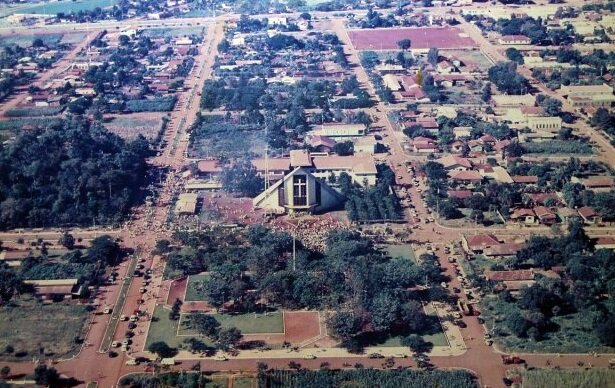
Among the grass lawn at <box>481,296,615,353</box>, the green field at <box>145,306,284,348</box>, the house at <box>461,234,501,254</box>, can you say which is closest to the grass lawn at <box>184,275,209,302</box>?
the green field at <box>145,306,284,348</box>

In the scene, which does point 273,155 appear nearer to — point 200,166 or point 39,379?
point 200,166

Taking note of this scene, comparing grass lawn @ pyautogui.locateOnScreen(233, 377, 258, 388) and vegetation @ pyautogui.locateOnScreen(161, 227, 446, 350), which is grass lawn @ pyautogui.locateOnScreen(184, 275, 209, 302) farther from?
grass lawn @ pyautogui.locateOnScreen(233, 377, 258, 388)

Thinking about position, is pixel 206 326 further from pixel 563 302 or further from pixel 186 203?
pixel 563 302

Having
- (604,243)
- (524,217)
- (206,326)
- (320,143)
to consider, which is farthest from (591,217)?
(206,326)

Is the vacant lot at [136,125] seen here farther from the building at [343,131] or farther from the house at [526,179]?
the house at [526,179]

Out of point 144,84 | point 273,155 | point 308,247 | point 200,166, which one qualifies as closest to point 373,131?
point 273,155
